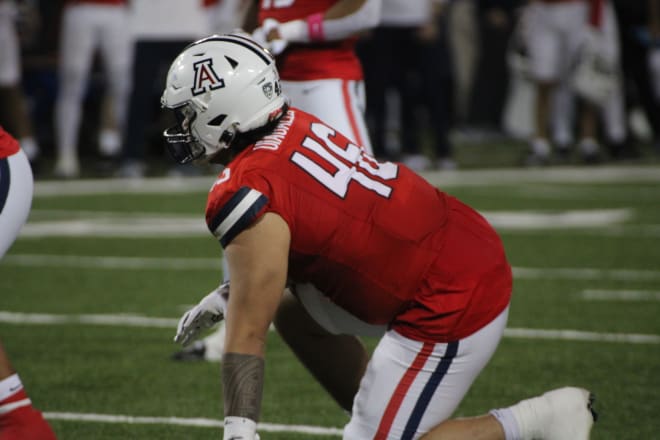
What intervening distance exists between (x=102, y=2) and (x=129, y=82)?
835 mm

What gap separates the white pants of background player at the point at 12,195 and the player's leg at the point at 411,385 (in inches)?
41.1

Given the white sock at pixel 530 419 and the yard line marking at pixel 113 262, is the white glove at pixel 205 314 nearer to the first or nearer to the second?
the white sock at pixel 530 419

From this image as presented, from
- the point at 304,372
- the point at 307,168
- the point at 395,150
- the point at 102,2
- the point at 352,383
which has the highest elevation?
the point at 307,168

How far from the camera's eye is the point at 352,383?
413 cm

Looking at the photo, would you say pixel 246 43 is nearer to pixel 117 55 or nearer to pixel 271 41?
pixel 271 41

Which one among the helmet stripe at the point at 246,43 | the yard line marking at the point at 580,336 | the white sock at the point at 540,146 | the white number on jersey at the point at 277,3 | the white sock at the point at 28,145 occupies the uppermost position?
the helmet stripe at the point at 246,43

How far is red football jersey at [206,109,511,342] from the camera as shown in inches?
136

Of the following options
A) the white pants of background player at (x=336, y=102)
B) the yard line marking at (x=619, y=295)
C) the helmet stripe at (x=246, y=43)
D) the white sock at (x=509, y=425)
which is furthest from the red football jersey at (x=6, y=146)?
the yard line marking at (x=619, y=295)

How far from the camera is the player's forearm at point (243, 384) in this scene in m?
3.27

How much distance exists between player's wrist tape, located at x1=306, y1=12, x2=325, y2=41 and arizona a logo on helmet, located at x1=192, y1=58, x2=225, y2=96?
6.71ft

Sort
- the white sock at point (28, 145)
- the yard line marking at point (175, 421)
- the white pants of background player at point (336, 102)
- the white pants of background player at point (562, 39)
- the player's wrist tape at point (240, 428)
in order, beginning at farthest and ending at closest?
A: the white pants of background player at point (562, 39) < the white sock at point (28, 145) < the white pants of background player at point (336, 102) < the yard line marking at point (175, 421) < the player's wrist tape at point (240, 428)

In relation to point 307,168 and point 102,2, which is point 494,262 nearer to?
point 307,168

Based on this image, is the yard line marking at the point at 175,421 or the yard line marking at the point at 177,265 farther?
the yard line marking at the point at 177,265

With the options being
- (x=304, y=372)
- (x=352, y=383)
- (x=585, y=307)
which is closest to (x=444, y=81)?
(x=585, y=307)
